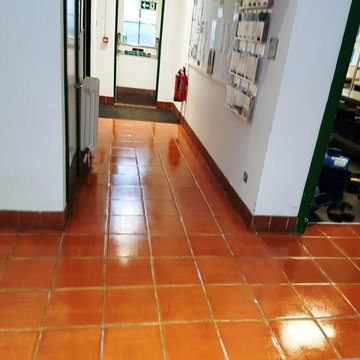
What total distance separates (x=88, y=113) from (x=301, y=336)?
2346 mm

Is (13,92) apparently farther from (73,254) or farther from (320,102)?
(320,102)

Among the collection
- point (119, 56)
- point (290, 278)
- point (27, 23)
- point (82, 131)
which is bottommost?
point (290, 278)

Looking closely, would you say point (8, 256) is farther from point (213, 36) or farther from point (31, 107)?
point (213, 36)

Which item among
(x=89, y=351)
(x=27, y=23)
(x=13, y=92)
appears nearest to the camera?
(x=89, y=351)

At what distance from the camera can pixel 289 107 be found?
2.26 meters

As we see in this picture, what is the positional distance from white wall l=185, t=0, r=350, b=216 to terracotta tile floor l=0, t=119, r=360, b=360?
353 mm

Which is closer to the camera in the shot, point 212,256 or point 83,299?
point 83,299

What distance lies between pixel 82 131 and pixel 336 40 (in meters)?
2.08

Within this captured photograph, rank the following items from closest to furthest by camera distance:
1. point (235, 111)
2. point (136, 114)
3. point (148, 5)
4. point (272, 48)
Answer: point (272, 48)
point (235, 111)
point (136, 114)
point (148, 5)

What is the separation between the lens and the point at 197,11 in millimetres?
4914

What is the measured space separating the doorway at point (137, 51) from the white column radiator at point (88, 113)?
3.44 metres

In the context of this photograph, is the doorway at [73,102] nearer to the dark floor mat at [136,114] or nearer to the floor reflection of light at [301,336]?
the floor reflection of light at [301,336]

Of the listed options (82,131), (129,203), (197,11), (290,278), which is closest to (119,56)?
(197,11)

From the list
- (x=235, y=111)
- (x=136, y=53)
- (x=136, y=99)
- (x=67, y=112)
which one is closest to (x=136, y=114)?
(x=136, y=99)
